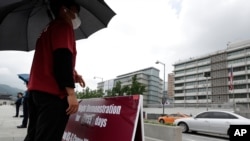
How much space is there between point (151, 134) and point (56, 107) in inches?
256

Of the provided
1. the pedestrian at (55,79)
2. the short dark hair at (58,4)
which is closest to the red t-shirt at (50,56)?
the pedestrian at (55,79)

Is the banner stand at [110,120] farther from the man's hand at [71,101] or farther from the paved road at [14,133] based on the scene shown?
the paved road at [14,133]

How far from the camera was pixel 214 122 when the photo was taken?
59.2 feet

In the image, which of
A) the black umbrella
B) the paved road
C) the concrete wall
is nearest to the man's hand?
the black umbrella

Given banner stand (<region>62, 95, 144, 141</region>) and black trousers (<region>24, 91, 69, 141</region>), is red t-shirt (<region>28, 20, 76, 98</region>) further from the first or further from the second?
banner stand (<region>62, 95, 144, 141</region>)

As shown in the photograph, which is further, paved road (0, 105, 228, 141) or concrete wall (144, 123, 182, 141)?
concrete wall (144, 123, 182, 141)

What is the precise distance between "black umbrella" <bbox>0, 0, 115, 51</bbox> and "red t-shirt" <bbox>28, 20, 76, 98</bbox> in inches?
20.4

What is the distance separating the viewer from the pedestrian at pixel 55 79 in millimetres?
2803

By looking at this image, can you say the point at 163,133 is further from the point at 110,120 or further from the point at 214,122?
the point at 214,122

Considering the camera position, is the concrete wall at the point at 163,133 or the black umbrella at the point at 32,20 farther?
the concrete wall at the point at 163,133

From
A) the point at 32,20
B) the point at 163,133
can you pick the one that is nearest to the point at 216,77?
the point at 163,133

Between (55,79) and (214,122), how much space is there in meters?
16.3

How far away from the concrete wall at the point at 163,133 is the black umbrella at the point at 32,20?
432 cm

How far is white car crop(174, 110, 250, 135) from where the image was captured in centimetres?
1717
